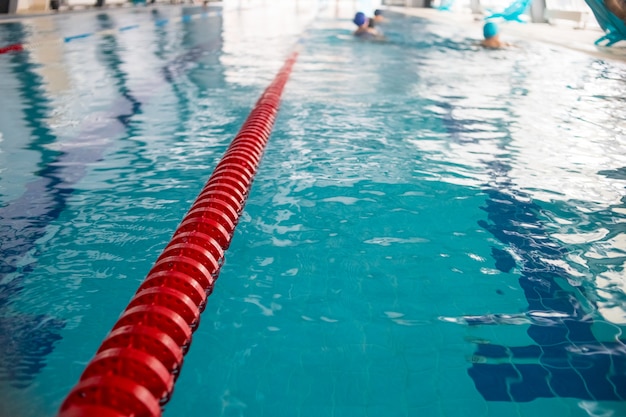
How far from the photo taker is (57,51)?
9.95 m

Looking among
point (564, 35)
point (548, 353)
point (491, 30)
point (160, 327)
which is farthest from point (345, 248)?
point (564, 35)

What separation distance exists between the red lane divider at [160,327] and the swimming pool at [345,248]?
0.71 feet

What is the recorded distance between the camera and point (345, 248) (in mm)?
2895

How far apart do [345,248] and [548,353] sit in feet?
3.94

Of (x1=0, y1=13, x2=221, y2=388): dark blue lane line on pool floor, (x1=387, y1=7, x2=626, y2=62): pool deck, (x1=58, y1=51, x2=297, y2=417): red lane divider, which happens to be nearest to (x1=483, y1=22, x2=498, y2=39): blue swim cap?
(x1=387, y1=7, x2=626, y2=62): pool deck

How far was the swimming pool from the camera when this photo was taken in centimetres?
192

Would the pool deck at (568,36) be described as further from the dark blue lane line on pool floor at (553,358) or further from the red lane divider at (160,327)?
the red lane divider at (160,327)

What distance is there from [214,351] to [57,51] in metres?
9.85

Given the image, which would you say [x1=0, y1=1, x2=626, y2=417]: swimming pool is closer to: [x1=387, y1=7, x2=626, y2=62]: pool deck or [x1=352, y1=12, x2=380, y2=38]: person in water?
[x1=387, y1=7, x2=626, y2=62]: pool deck

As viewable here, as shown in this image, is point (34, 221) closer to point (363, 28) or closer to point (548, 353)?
point (548, 353)

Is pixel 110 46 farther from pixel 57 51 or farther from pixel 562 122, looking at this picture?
pixel 562 122

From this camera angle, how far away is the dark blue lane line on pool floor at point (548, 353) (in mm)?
1874

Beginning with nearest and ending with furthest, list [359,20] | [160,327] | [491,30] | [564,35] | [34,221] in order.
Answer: [160,327] < [34,221] < [491,30] < [359,20] < [564,35]

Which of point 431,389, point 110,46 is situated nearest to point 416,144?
point 431,389
